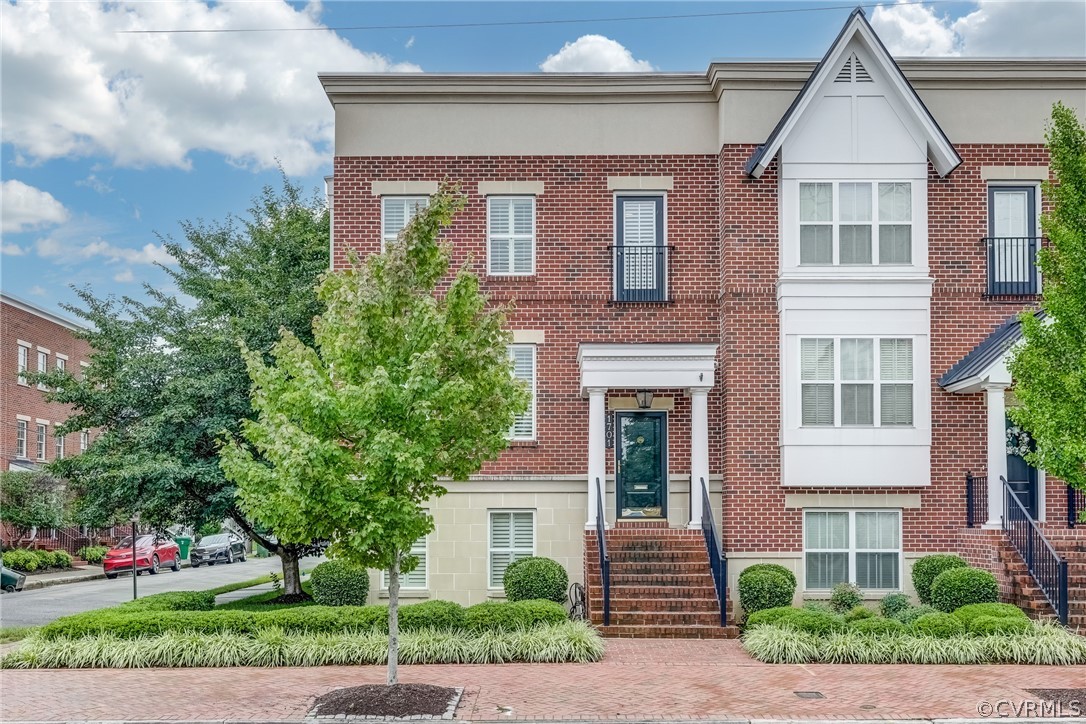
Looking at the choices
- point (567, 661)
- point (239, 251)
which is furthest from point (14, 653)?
point (239, 251)

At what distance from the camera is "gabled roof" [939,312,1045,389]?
17.4 meters

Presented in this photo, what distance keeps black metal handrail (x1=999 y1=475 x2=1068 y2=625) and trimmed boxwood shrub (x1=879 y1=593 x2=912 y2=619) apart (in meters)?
1.96

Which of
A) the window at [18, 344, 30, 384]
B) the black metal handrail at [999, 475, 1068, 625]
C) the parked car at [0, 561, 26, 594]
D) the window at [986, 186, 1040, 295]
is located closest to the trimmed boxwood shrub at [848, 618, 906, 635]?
the black metal handrail at [999, 475, 1068, 625]

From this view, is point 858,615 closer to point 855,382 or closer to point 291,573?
point 855,382

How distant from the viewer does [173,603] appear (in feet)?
56.0

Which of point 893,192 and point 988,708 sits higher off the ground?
point 893,192

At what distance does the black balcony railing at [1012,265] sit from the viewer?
19016mm

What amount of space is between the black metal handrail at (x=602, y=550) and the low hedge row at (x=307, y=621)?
1498 mm

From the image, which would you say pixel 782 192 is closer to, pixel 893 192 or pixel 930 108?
pixel 893 192

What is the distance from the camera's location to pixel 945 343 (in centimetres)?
1880

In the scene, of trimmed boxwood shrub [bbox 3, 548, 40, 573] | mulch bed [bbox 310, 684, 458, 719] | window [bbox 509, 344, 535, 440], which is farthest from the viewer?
trimmed boxwood shrub [bbox 3, 548, 40, 573]

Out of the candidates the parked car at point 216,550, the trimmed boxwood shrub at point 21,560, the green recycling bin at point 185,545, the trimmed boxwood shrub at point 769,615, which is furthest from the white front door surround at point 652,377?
the green recycling bin at point 185,545

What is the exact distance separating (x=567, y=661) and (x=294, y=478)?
5123mm

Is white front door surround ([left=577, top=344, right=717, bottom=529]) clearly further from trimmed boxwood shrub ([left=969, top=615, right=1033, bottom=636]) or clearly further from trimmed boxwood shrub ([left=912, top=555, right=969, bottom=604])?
trimmed boxwood shrub ([left=969, top=615, right=1033, bottom=636])
